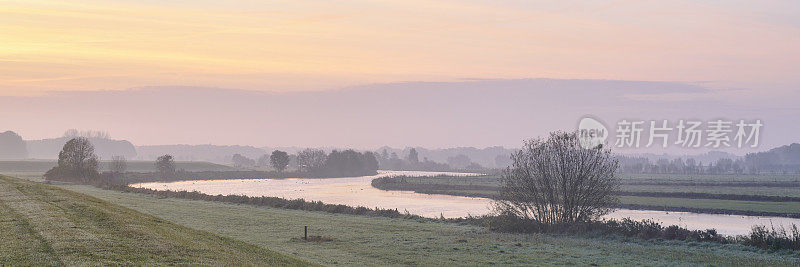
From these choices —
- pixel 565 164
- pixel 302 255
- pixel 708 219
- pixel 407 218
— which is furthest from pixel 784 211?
pixel 302 255

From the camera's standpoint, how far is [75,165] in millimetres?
130250

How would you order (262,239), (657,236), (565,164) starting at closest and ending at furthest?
1. (262,239)
2. (657,236)
3. (565,164)

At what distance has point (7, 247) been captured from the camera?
75.8ft

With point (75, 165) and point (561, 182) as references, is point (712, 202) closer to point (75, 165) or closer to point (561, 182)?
point (561, 182)

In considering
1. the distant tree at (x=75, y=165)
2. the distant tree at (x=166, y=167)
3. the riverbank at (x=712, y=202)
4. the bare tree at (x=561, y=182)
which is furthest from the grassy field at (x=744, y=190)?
the distant tree at (x=166, y=167)

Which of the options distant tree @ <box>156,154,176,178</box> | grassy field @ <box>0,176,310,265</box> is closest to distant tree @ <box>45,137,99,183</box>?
distant tree @ <box>156,154,176,178</box>

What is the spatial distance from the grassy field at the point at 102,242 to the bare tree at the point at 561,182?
24.3m

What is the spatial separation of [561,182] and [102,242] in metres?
33.2

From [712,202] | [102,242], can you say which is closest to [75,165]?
[712,202]

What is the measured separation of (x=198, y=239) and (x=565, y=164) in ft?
95.2

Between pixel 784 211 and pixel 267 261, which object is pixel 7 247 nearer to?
pixel 267 261

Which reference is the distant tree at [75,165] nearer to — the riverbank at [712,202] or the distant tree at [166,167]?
the distant tree at [166,167]

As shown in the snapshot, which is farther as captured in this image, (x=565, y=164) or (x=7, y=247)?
(x=565, y=164)

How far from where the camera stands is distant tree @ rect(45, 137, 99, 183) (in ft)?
414
